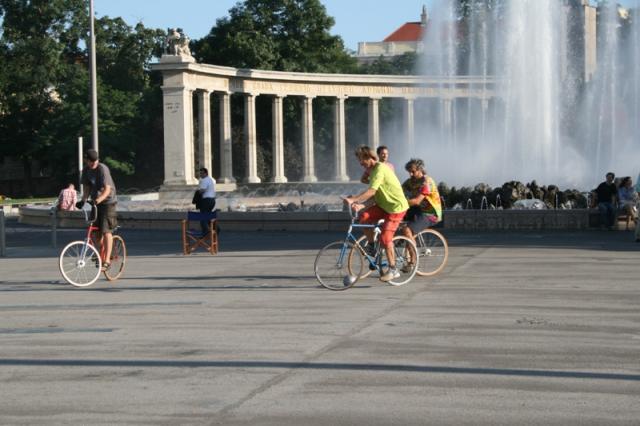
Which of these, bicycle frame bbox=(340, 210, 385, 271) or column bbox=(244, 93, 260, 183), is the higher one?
column bbox=(244, 93, 260, 183)

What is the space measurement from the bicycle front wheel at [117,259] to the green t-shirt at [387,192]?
4.48 meters

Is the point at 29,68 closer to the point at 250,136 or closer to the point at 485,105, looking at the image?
the point at 250,136

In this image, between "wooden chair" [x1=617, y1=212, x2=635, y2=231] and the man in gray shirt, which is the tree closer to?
"wooden chair" [x1=617, y1=212, x2=635, y2=231]

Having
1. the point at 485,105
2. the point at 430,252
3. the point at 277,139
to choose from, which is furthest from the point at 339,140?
the point at 430,252

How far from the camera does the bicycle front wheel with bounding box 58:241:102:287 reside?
17203mm

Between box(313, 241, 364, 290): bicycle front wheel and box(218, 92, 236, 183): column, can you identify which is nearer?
box(313, 241, 364, 290): bicycle front wheel

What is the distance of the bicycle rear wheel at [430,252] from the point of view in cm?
1798

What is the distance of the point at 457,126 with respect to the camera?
7825 cm

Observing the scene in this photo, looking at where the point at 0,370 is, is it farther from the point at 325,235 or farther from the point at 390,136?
the point at 390,136

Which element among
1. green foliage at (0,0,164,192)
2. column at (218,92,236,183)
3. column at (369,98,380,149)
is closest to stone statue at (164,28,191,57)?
column at (218,92,236,183)

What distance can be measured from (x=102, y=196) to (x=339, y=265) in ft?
13.5

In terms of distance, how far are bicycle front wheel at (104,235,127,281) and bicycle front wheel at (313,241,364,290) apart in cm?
374

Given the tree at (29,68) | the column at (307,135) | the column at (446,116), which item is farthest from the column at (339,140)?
the tree at (29,68)

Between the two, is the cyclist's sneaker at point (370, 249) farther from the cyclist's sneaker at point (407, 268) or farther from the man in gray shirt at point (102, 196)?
the man in gray shirt at point (102, 196)
